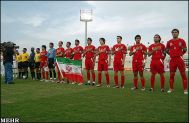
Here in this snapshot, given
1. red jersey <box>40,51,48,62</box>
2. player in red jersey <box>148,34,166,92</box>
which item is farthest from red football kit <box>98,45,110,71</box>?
red jersey <box>40,51,48,62</box>

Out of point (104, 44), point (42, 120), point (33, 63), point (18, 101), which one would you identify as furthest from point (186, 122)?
point (33, 63)

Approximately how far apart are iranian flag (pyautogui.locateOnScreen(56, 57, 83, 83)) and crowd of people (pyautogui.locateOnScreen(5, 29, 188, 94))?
0.86ft

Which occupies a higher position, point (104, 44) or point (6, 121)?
point (104, 44)

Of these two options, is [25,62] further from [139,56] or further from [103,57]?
[139,56]

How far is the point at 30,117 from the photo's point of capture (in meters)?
7.12

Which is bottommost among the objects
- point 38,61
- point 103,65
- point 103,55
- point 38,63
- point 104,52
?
point 103,65

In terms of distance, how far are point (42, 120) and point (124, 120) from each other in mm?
1793

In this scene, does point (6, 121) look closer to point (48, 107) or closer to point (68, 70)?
point (48, 107)

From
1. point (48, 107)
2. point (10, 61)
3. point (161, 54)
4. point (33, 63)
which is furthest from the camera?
point (33, 63)

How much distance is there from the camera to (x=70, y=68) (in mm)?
16281

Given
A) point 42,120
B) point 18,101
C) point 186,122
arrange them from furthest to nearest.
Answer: point 18,101 < point 42,120 < point 186,122

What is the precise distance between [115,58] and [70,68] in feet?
11.6

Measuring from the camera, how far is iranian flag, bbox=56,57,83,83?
15.8 m

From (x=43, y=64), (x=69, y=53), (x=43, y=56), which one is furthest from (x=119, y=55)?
(x=43, y=64)
